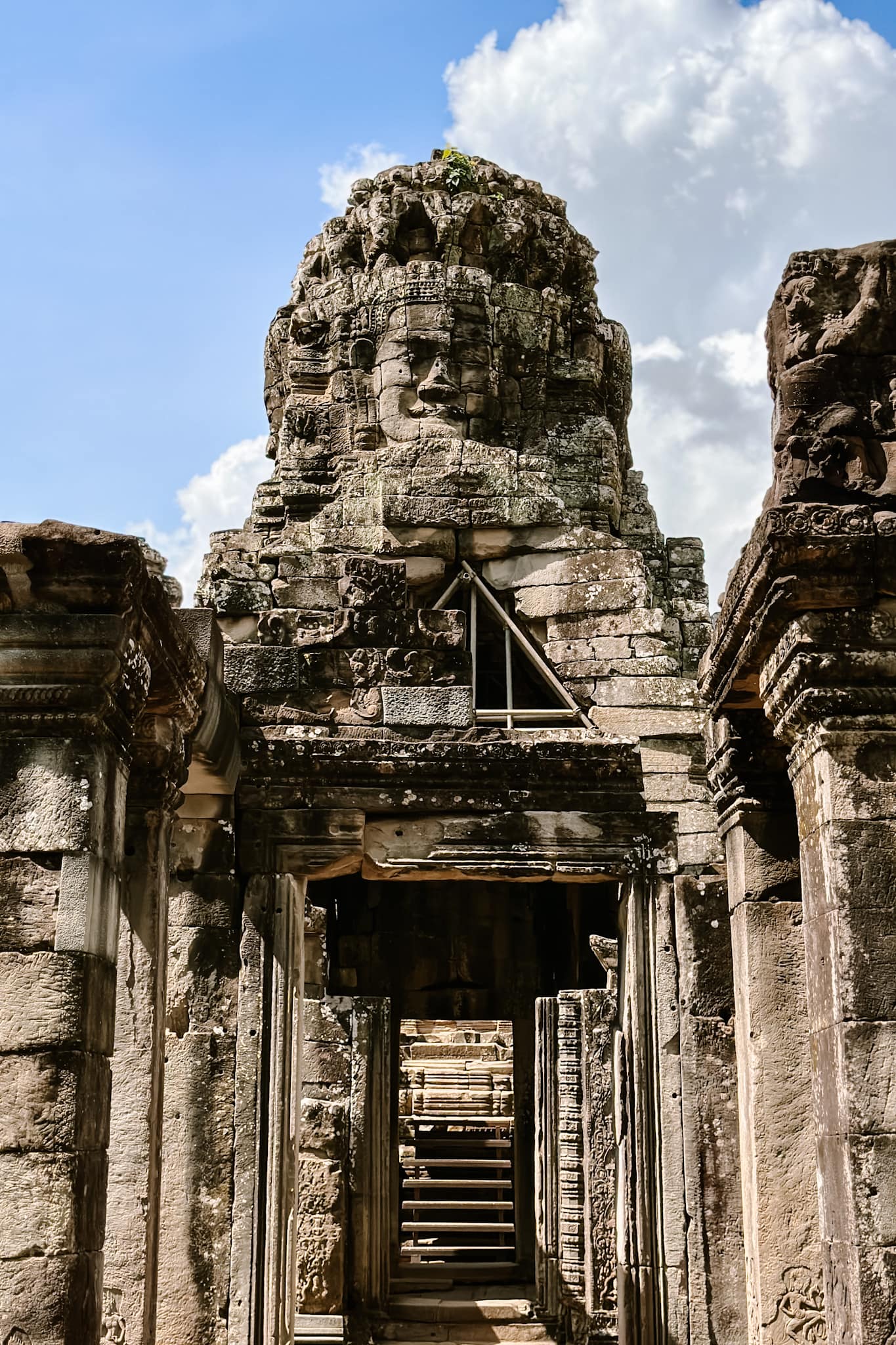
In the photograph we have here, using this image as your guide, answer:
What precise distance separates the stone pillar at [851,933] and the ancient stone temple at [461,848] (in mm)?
13

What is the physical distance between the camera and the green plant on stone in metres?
12.3

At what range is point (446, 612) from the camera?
8.89 metres

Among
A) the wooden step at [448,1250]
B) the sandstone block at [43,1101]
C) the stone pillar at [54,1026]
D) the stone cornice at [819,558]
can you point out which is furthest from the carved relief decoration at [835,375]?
the wooden step at [448,1250]

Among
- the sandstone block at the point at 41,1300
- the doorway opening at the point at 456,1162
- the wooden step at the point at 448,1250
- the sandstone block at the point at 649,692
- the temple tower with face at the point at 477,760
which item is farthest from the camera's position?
the doorway opening at the point at 456,1162

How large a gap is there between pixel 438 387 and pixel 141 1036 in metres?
6.14

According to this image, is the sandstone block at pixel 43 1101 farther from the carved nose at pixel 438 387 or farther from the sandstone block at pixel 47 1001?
the carved nose at pixel 438 387

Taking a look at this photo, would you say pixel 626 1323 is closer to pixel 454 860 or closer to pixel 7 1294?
pixel 454 860

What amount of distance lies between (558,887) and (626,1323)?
6.36 metres

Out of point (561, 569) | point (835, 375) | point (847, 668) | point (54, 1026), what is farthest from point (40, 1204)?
point (561, 569)

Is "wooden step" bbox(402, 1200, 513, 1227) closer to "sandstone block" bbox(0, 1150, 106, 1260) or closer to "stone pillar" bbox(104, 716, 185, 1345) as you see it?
"stone pillar" bbox(104, 716, 185, 1345)

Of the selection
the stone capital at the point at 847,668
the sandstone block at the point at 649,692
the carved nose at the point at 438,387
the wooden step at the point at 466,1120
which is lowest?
the wooden step at the point at 466,1120

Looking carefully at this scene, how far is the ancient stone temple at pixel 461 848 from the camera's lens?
4.49 metres

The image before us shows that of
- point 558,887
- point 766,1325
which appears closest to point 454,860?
point 766,1325

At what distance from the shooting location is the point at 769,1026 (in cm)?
584
